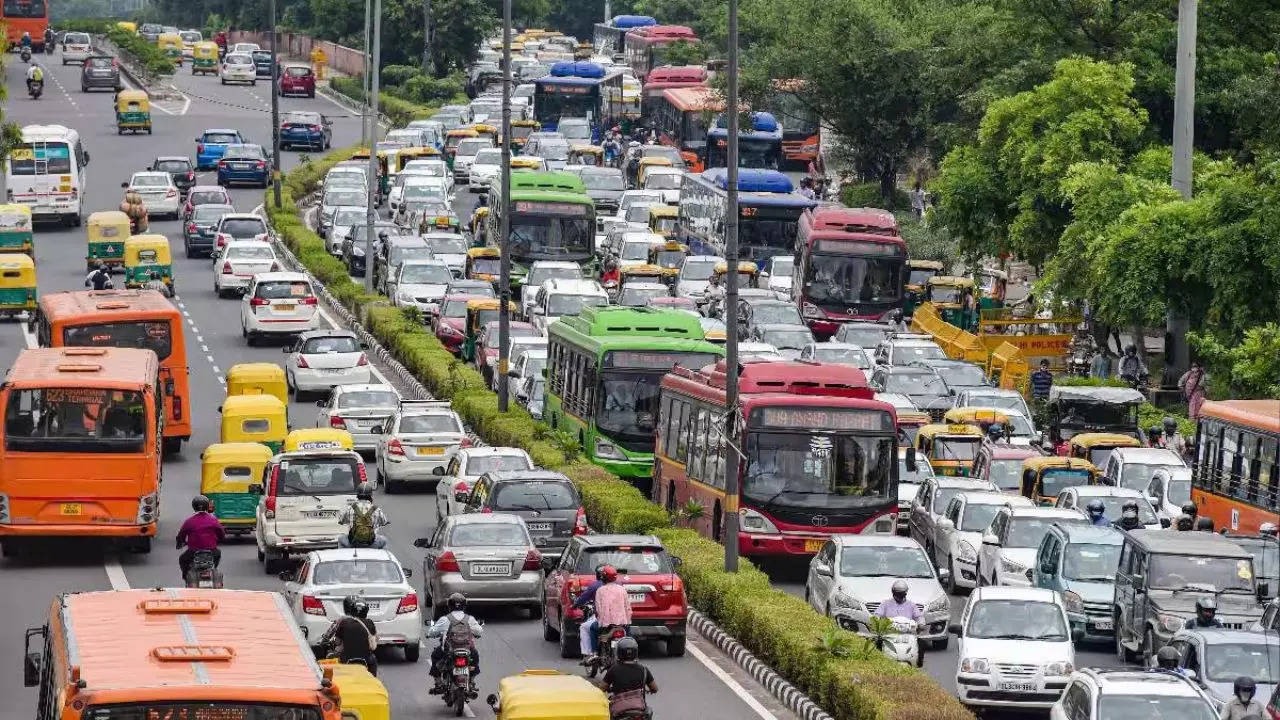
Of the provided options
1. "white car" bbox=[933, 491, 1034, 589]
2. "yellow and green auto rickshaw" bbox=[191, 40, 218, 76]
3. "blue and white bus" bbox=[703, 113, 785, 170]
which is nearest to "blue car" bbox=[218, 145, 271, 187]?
"blue and white bus" bbox=[703, 113, 785, 170]

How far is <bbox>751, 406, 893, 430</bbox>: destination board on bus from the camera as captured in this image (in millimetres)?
35094

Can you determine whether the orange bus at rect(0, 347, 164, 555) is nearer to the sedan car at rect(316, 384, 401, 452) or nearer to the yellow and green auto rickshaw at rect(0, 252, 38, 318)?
the sedan car at rect(316, 384, 401, 452)

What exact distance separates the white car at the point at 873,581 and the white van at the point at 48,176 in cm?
4695

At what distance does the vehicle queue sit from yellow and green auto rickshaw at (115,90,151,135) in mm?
36817

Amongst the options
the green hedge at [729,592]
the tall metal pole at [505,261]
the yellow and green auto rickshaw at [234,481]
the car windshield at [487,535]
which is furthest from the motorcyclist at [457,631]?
the tall metal pole at [505,261]

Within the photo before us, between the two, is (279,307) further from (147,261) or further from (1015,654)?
(1015,654)

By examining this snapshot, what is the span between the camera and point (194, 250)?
72.3m

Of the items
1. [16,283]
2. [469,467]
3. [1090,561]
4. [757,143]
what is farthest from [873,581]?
[757,143]

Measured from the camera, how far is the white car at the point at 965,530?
117ft

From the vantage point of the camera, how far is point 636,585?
29328 mm

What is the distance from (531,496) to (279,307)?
2393cm

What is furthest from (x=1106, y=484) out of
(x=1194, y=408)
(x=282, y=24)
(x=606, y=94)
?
(x=282, y=24)

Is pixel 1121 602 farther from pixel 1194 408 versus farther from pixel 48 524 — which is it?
pixel 1194 408

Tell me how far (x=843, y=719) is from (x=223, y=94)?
99.4 metres
